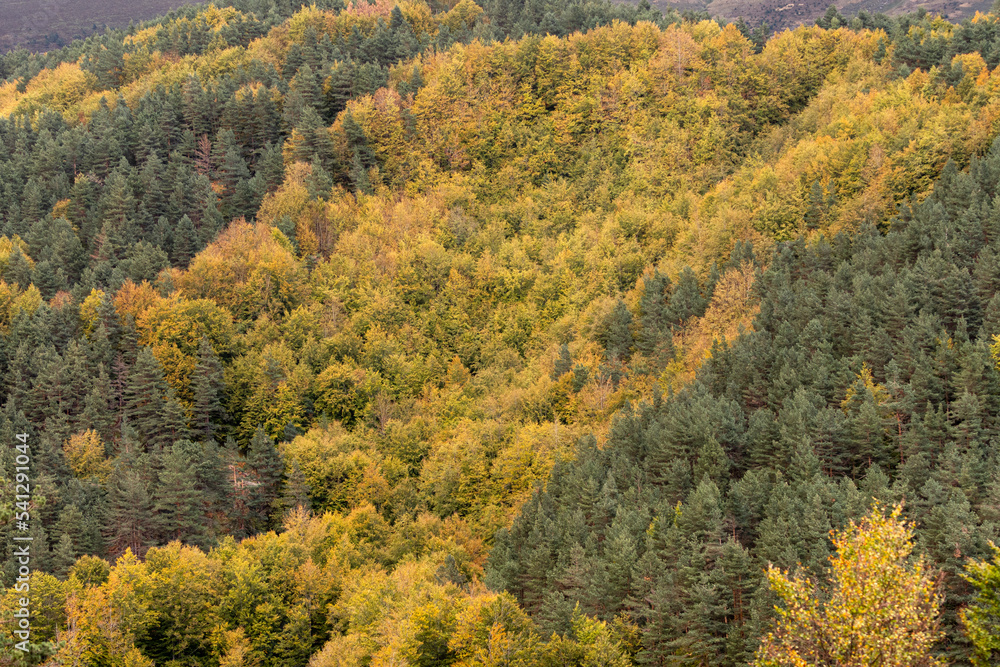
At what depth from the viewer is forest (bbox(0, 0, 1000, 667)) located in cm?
6525

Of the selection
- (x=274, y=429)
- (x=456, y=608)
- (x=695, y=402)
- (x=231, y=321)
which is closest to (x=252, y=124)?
(x=231, y=321)

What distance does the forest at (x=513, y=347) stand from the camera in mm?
65250

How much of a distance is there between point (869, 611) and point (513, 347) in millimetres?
110972

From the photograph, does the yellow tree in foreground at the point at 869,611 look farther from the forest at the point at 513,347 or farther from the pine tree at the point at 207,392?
the pine tree at the point at 207,392

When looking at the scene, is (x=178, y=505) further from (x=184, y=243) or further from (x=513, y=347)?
(x=184, y=243)

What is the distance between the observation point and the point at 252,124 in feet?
561

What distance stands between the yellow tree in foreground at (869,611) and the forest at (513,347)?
16 centimetres

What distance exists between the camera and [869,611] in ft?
96.6

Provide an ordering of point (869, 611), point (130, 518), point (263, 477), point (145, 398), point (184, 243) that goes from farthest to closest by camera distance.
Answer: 1. point (184, 243)
2. point (145, 398)
3. point (263, 477)
4. point (130, 518)
5. point (869, 611)

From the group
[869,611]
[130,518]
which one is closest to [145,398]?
[130,518]

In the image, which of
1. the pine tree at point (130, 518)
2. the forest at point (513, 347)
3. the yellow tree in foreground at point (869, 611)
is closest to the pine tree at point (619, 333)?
the forest at point (513, 347)

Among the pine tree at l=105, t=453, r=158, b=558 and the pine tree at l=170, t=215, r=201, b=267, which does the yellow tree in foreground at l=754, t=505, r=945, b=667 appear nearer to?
the pine tree at l=105, t=453, r=158, b=558

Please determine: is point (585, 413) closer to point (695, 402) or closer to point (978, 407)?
point (695, 402)

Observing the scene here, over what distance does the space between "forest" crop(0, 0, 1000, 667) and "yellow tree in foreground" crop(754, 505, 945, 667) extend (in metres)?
0.16
